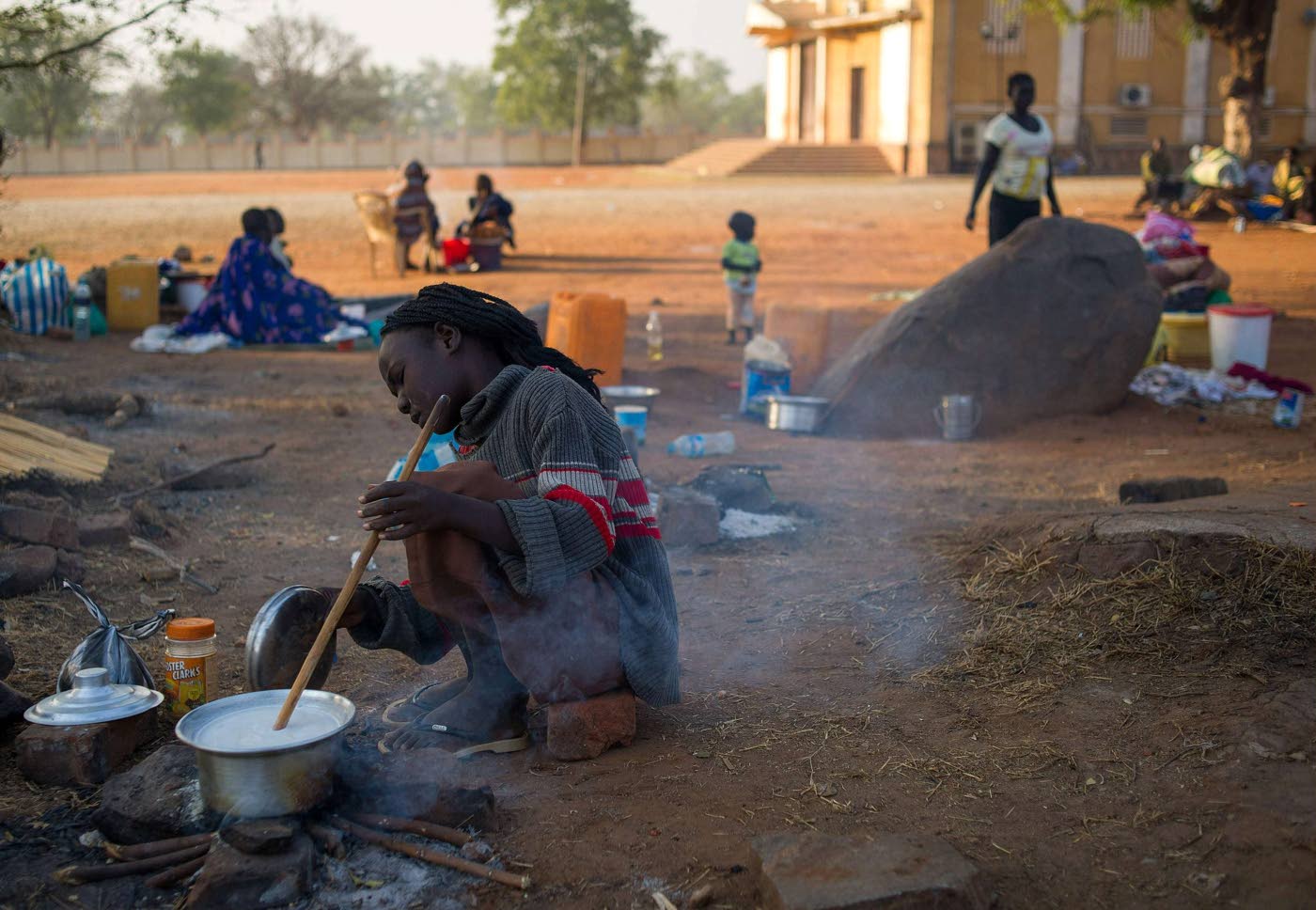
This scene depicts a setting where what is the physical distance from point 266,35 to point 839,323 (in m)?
47.0

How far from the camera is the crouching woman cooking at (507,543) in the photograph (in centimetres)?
251

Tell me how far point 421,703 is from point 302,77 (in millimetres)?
54662

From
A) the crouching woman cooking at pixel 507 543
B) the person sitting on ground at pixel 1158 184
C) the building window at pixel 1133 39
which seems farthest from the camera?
the building window at pixel 1133 39

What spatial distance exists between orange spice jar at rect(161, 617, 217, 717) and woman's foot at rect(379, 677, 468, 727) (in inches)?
17.5

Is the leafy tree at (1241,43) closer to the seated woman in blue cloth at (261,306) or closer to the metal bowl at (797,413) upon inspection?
the seated woman in blue cloth at (261,306)

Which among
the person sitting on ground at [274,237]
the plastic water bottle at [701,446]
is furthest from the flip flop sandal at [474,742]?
the person sitting on ground at [274,237]

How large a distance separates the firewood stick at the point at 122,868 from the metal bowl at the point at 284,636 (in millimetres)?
481

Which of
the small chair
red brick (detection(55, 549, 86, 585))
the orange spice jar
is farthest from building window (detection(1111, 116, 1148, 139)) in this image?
the orange spice jar

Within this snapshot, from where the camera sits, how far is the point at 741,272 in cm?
1040

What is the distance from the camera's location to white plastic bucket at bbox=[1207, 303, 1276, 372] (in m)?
8.24

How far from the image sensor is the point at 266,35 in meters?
51.2

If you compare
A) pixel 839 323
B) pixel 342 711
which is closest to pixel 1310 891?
pixel 342 711

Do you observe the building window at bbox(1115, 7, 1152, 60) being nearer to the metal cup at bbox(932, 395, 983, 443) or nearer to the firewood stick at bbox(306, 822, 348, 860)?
the metal cup at bbox(932, 395, 983, 443)

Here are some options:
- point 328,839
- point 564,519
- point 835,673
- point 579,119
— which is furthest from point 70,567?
point 579,119
